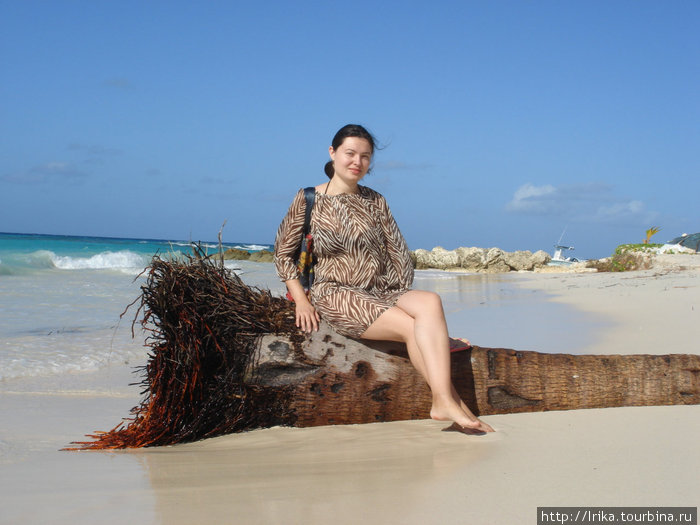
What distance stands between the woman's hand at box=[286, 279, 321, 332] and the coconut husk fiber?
0.07 m

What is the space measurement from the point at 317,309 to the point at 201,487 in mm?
1576

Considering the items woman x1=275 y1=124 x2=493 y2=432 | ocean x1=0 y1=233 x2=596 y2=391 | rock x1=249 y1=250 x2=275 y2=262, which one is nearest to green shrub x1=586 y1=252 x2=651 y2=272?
ocean x1=0 y1=233 x2=596 y2=391

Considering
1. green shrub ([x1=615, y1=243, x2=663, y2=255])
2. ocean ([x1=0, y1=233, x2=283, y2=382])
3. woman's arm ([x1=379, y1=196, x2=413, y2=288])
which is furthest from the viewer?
green shrub ([x1=615, y1=243, x2=663, y2=255])

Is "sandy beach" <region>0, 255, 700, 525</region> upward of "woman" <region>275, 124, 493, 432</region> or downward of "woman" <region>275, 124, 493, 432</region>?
downward

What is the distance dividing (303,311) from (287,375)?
1.40 ft

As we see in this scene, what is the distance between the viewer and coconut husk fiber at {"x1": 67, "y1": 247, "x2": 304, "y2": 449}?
367 centimetres

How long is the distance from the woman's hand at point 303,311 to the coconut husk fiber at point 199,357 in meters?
0.07

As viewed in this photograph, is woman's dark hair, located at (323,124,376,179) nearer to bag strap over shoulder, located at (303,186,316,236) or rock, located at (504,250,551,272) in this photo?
bag strap over shoulder, located at (303,186,316,236)

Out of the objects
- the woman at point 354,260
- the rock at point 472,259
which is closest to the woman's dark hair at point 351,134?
the woman at point 354,260

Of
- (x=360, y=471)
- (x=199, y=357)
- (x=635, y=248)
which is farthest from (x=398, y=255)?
(x=635, y=248)

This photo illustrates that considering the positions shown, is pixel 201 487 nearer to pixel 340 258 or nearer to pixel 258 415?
pixel 258 415

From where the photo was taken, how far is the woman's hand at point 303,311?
13.0 feet

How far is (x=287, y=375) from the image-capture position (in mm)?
3879

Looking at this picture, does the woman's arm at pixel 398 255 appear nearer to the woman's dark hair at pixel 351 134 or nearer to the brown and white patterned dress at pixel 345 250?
the brown and white patterned dress at pixel 345 250
